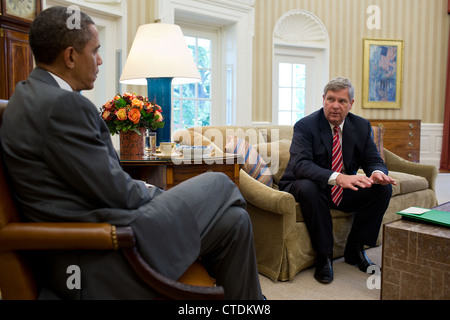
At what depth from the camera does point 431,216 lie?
197 centimetres

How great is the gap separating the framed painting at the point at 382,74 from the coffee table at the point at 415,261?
18.4ft

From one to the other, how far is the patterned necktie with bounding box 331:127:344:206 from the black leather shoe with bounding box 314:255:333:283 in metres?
0.39

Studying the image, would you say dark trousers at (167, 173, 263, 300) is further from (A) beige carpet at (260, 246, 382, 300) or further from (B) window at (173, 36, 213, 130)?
(B) window at (173, 36, 213, 130)

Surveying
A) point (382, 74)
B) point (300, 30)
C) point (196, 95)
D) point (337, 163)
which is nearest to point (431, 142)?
point (382, 74)

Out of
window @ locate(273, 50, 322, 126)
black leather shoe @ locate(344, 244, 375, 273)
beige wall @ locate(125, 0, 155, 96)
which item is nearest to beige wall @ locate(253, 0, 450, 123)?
window @ locate(273, 50, 322, 126)

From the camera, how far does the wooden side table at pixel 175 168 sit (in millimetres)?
2270

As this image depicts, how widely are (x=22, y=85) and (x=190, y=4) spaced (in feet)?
13.8

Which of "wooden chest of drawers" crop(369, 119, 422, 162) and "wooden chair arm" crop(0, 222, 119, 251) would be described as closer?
"wooden chair arm" crop(0, 222, 119, 251)

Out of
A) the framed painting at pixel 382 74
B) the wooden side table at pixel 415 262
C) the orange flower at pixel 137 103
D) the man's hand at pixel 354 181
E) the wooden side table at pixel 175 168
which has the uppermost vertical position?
the framed painting at pixel 382 74

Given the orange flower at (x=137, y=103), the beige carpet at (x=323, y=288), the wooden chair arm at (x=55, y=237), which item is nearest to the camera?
the wooden chair arm at (x=55, y=237)

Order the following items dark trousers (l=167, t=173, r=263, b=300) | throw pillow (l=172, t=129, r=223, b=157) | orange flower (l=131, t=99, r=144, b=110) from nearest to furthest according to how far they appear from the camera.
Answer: dark trousers (l=167, t=173, r=263, b=300) < orange flower (l=131, t=99, r=144, b=110) < throw pillow (l=172, t=129, r=223, b=157)

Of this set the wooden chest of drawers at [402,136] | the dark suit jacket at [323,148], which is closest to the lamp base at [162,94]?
the dark suit jacket at [323,148]

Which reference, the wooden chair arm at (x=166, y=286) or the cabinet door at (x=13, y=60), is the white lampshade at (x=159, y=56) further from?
the wooden chair arm at (x=166, y=286)

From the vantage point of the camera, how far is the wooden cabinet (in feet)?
11.0
